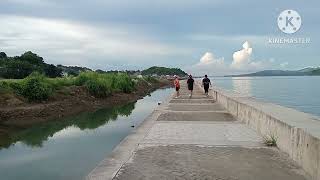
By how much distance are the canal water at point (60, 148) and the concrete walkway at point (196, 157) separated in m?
1.71

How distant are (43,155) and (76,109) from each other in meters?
17.0

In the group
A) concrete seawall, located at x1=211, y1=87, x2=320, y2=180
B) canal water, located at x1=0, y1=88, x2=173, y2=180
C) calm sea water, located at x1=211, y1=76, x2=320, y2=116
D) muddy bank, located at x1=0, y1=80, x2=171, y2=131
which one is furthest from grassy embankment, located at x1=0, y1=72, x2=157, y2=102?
concrete seawall, located at x1=211, y1=87, x2=320, y2=180

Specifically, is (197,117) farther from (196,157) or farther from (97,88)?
(97,88)

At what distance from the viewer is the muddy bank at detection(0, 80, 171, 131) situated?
77.6 feet

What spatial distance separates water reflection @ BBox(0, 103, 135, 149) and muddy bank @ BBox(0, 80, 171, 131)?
0.84 meters

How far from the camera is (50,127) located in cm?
2278

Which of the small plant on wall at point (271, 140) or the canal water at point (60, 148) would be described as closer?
the small plant on wall at point (271, 140)

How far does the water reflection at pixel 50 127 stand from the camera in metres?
18.3

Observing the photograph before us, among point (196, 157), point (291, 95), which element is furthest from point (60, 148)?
point (291, 95)

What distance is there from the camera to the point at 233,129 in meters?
13.7

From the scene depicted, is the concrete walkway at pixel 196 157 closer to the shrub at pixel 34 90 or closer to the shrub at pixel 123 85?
the shrub at pixel 34 90

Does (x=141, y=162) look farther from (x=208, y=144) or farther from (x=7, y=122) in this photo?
(x=7, y=122)

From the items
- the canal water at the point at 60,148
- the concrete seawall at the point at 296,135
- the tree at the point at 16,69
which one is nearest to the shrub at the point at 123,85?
the tree at the point at 16,69

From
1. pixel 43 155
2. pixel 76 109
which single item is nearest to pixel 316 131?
pixel 43 155
